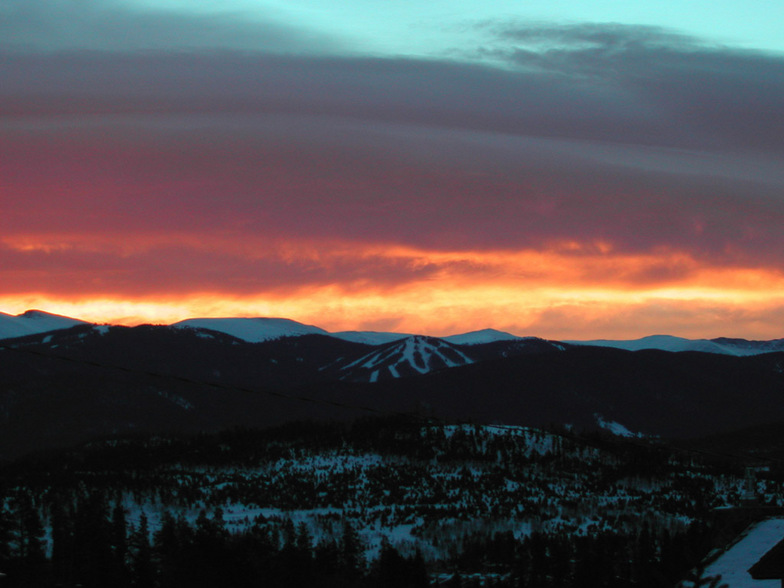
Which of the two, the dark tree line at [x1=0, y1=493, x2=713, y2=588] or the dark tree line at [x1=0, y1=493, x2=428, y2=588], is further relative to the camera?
the dark tree line at [x1=0, y1=493, x2=428, y2=588]

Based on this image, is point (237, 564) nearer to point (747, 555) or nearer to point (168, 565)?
point (168, 565)

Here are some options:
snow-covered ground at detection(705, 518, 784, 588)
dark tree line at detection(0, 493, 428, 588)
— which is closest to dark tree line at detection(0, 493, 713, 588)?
dark tree line at detection(0, 493, 428, 588)

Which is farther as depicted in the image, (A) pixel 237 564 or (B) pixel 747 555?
(A) pixel 237 564

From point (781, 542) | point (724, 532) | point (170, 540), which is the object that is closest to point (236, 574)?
point (170, 540)

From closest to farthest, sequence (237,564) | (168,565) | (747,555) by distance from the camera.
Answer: (747,555), (237,564), (168,565)

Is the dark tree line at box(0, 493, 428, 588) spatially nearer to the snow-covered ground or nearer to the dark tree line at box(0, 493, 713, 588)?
A: the dark tree line at box(0, 493, 713, 588)

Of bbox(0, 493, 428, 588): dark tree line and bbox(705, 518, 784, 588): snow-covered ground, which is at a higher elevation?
bbox(705, 518, 784, 588): snow-covered ground

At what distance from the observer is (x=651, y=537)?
624ft

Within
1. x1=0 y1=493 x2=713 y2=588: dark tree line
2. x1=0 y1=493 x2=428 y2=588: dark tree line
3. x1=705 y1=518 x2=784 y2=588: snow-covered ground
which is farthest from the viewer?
x1=0 y1=493 x2=428 y2=588: dark tree line

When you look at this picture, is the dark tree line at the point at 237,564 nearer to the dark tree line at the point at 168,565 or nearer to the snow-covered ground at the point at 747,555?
the dark tree line at the point at 168,565

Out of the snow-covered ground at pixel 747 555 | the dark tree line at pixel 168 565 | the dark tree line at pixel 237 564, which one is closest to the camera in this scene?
the snow-covered ground at pixel 747 555

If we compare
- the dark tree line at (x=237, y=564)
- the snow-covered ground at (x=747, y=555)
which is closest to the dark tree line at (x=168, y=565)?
the dark tree line at (x=237, y=564)

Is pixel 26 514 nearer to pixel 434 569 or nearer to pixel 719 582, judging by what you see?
pixel 434 569

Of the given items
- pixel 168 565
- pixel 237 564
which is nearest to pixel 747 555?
pixel 237 564
